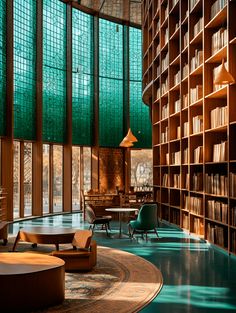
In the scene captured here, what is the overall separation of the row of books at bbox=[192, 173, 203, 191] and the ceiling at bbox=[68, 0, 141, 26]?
907 cm

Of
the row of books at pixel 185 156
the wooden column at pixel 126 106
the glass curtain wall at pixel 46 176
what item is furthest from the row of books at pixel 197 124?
the wooden column at pixel 126 106

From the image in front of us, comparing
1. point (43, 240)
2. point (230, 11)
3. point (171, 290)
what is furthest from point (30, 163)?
point (171, 290)

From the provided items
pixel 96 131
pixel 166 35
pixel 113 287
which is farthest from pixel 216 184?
pixel 96 131

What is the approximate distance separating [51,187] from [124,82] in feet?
19.9

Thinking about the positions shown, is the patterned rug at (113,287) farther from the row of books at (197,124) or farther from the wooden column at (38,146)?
the wooden column at (38,146)

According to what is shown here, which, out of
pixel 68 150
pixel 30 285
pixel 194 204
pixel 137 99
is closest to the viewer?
pixel 30 285

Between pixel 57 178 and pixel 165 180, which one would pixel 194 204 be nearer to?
pixel 165 180

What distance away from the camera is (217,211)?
908 cm

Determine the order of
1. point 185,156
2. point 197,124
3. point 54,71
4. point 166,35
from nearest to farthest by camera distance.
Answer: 1. point 197,124
2. point 185,156
3. point 166,35
4. point 54,71

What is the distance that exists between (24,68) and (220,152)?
28.6 feet

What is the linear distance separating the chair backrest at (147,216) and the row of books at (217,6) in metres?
4.36

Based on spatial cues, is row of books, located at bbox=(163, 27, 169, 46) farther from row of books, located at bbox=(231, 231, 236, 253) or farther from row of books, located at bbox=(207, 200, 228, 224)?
row of books, located at bbox=(231, 231, 236, 253)

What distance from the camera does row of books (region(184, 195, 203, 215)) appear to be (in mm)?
10227

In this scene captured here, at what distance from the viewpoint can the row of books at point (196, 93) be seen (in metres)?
10.2
